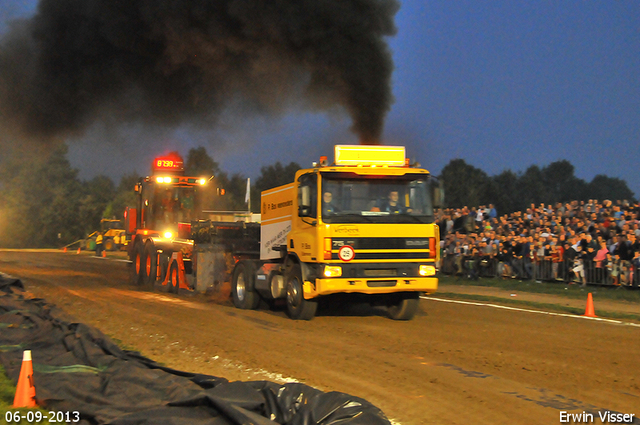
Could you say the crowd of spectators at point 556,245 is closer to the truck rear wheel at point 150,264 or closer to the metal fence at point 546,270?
the metal fence at point 546,270

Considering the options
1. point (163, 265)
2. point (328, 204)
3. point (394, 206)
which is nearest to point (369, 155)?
point (394, 206)

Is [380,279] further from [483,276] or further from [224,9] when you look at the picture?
[483,276]

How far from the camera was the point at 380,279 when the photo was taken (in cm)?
1118

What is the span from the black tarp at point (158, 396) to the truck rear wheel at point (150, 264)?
39.5 feet

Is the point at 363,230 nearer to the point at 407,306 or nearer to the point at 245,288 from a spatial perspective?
the point at 407,306

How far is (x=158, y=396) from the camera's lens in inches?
217

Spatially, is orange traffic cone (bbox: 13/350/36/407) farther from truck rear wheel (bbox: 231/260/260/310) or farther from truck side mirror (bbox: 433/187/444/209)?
truck rear wheel (bbox: 231/260/260/310)

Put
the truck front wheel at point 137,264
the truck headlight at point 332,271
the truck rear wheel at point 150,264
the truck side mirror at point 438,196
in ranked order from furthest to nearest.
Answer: the truck front wheel at point 137,264
the truck rear wheel at point 150,264
the truck side mirror at point 438,196
the truck headlight at point 332,271

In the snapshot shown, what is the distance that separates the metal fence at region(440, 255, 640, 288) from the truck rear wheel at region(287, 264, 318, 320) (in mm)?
9559

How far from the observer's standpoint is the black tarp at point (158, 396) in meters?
4.86

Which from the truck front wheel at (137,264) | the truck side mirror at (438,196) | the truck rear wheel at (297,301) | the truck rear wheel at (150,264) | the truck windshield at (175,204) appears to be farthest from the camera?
the truck front wheel at (137,264)

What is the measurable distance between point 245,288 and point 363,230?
12.6 feet

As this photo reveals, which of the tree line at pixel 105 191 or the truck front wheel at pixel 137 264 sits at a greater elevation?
the tree line at pixel 105 191

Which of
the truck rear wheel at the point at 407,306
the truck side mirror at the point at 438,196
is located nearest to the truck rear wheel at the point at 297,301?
the truck rear wheel at the point at 407,306
